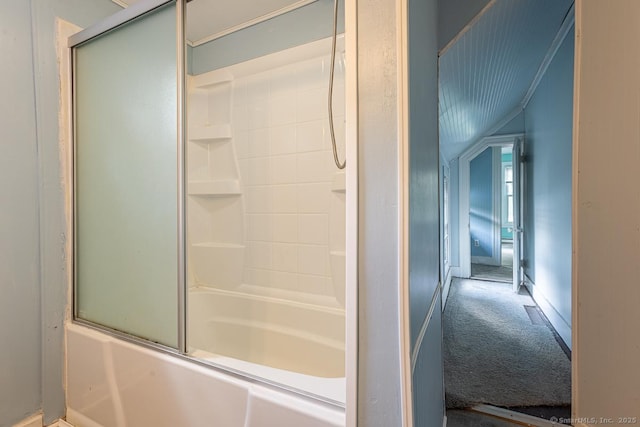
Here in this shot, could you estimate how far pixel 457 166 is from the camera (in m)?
4.91

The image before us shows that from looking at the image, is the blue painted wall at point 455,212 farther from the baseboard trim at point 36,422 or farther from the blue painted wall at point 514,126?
the baseboard trim at point 36,422

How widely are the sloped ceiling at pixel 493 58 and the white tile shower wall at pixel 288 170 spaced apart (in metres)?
0.74

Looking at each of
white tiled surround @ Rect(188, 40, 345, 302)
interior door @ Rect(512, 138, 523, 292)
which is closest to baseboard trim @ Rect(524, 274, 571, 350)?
interior door @ Rect(512, 138, 523, 292)

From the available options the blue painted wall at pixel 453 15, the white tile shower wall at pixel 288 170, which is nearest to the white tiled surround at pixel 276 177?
the white tile shower wall at pixel 288 170

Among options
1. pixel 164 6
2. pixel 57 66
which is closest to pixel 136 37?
pixel 164 6

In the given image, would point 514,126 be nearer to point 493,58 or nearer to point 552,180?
point 552,180

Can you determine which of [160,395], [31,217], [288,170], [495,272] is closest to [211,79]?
[288,170]

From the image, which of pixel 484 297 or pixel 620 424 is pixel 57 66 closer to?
pixel 620 424

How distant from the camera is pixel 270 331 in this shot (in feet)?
6.25

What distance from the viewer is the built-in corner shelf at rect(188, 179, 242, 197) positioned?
2107 millimetres

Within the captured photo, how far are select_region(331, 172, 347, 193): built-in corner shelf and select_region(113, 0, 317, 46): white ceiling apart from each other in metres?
1.10

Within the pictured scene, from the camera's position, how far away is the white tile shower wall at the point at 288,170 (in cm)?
185

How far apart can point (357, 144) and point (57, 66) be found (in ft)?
5.68

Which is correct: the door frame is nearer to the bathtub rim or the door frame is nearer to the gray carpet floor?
the gray carpet floor
